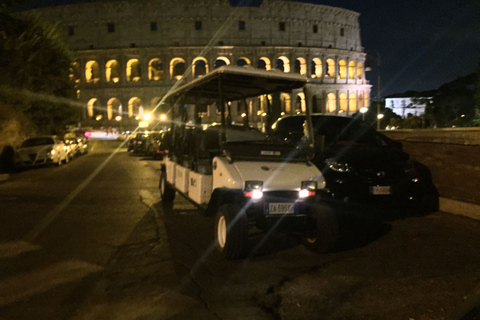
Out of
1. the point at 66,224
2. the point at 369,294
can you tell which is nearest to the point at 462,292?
the point at 369,294

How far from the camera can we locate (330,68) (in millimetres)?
77750

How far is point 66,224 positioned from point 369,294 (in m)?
6.05

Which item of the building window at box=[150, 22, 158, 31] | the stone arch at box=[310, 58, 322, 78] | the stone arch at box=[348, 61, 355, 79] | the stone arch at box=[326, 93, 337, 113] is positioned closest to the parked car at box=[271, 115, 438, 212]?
the building window at box=[150, 22, 158, 31]

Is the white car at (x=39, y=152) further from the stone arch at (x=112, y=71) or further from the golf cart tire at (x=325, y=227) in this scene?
the stone arch at (x=112, y=71)

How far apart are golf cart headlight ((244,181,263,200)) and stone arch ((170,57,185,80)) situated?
67165 millimetres

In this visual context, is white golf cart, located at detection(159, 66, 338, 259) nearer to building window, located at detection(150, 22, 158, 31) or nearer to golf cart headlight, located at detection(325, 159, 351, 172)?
golf cart headlight, located at detection(325, 159, 351, 172)

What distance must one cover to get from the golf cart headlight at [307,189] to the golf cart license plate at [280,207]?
21 cm

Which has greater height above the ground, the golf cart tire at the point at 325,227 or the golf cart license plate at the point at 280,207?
the golf cart license plate at the point at 280,207

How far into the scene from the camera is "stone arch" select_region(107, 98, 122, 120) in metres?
72.5

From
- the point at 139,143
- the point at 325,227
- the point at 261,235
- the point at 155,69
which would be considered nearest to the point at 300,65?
the point at 155,69

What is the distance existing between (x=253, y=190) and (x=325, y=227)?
1.15 m

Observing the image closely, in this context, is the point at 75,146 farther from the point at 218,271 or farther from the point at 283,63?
the point at 283,63

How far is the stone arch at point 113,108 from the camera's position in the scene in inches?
2854

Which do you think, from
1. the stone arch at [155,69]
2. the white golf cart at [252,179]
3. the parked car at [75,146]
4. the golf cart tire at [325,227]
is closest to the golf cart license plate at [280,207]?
the white golf cart at [252,179]
